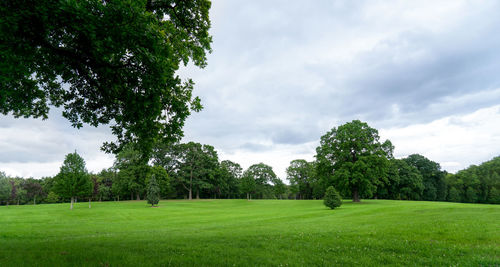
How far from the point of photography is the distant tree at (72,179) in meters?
44.2

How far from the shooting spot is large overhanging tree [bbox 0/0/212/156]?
19.4ft

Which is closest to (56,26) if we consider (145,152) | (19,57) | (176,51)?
(19,57)

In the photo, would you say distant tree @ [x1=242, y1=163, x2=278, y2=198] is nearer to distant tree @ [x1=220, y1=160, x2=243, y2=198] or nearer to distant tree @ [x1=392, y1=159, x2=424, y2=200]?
distant tree @ [x1=220, y1=160, x2=243, y2=198]

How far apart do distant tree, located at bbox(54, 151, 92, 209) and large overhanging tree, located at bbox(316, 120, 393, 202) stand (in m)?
47.4

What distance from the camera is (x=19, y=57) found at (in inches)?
244

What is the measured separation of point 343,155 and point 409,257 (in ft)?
131

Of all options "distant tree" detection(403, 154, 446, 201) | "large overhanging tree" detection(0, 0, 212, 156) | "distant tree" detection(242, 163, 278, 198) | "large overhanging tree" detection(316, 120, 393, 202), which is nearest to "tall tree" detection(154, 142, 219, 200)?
"distant tree" detection(242, 163, 278, 198)

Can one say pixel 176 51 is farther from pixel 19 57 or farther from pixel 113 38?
pixel 19 57

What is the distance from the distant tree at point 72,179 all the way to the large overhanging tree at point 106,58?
41.4 metres

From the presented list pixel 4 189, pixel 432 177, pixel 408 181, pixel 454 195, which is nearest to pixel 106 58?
pixel 408 181

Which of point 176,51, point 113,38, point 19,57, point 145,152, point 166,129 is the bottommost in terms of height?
point 145,152

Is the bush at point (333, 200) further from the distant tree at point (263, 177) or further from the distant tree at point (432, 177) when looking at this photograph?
the distant tree at point (263, 177)

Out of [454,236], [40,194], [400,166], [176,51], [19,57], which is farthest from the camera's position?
[40,194]

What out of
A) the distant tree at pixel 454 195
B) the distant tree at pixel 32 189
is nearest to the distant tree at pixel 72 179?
the distant tree at pixel 32 189
